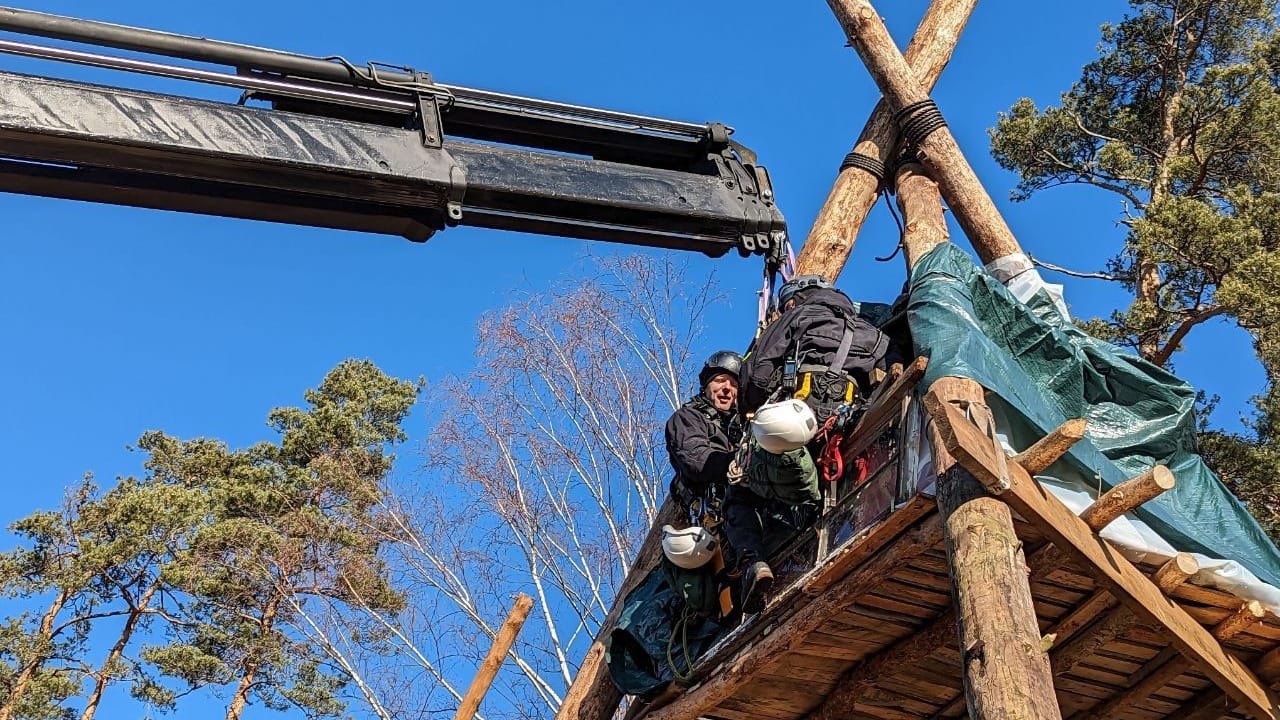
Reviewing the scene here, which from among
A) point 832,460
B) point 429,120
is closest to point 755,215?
point 832,460

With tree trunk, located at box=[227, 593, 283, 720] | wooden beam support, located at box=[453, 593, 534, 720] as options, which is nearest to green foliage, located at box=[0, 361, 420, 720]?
tree trunk, located at box=[227, 593, 283, 720]

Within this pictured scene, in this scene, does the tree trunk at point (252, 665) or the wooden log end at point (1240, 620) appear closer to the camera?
the wooden log end at point (1240, 620)

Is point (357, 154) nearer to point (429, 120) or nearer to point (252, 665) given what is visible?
point (429, 120)

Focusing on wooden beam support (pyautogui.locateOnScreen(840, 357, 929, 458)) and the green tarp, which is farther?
the green tarp

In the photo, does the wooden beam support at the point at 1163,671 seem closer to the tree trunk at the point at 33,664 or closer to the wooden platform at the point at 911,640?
the wooden platform at the point at 911,640

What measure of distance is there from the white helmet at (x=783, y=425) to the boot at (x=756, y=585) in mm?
855

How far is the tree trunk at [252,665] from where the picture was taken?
70.5 feet

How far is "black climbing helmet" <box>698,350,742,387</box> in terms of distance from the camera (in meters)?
8.05

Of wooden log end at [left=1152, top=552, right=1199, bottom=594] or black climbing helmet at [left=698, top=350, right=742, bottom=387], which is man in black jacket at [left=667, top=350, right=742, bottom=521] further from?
wooden log end at [left=1152, top=552, right=1199, bottom=594]

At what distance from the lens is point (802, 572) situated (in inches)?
274

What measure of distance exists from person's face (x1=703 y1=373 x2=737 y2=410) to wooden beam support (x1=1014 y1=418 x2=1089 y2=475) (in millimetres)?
2319

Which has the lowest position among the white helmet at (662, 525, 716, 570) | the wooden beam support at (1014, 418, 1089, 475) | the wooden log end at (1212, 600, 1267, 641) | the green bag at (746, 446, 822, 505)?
the wooden log end at (1212, 600, 1267, 641)

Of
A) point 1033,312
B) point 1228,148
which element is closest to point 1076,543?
point 1033,312

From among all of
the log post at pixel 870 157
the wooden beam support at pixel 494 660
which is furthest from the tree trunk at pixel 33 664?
the log post at pixel 870 157
